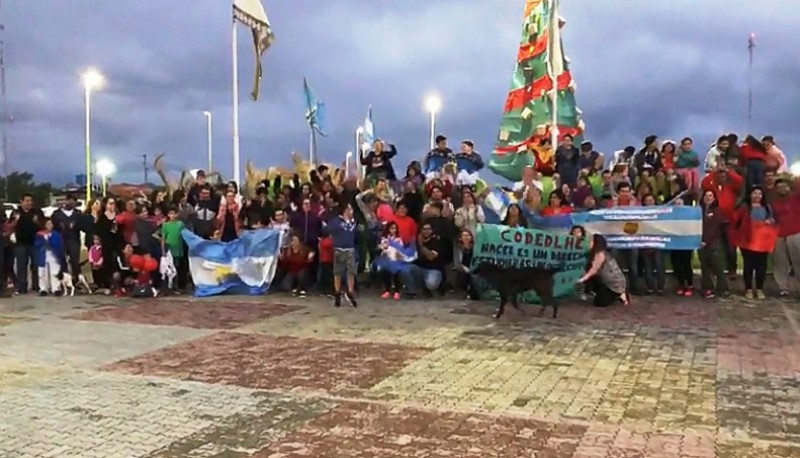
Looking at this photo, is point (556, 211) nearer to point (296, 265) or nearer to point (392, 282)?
point (392, 282)

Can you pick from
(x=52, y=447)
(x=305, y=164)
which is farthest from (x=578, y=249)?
(x=305, y=164)

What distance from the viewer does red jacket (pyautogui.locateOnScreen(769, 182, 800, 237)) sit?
13.8m

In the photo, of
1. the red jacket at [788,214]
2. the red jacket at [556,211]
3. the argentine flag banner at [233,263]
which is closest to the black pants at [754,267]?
the red jacket at [788,214]

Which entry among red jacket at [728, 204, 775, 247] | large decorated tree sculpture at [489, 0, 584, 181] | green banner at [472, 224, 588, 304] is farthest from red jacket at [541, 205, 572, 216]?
large decorated tree sculpture at [489, 0, 584, 181]

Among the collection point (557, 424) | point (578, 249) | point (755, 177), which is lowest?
point (557, 424)

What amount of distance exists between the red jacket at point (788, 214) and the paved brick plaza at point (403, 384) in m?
2.00

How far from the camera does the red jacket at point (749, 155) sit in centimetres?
1498

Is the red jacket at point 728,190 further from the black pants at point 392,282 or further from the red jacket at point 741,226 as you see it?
the black pants at point 392,282

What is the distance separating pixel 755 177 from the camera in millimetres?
14844

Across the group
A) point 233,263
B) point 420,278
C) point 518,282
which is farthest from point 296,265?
point 518,282

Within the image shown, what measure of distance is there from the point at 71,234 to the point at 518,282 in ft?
29.0

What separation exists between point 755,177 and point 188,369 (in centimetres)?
1069

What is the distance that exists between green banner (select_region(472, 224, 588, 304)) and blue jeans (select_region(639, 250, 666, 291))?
5.02 ft

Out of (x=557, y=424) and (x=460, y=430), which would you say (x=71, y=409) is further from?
(x=557, y=424)
